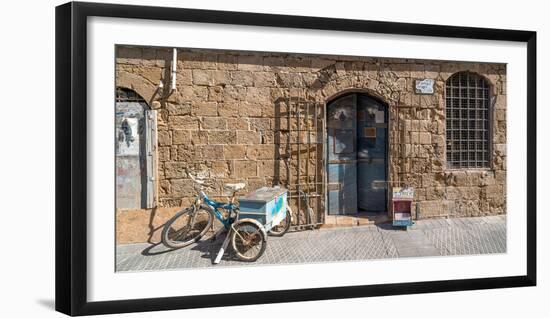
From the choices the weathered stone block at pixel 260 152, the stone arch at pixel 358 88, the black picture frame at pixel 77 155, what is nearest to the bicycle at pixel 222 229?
the weathered stone block at pixel 260 152

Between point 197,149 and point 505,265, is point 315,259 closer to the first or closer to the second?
point 197,149

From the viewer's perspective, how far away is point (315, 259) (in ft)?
17.6

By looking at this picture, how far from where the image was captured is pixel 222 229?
554 cm

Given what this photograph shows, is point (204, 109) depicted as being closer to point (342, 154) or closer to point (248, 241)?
point (248, 241)

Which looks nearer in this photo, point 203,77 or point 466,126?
point 203,77

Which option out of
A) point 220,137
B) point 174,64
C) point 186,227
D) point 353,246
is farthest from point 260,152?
point 353,246

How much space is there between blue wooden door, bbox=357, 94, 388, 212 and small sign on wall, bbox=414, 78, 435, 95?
54 cm

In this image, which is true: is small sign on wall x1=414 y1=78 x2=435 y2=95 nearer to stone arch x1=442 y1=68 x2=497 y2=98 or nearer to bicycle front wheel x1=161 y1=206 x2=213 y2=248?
stone arch x1=442 y1=68 x2=497 y2=98

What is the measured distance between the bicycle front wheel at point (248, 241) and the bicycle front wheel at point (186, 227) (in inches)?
14.6

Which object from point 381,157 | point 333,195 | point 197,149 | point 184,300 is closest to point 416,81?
point 381,157

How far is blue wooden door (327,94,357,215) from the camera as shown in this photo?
6.37 m

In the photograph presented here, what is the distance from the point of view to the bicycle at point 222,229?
5324 millimetres

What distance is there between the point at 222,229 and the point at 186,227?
1.36 ft

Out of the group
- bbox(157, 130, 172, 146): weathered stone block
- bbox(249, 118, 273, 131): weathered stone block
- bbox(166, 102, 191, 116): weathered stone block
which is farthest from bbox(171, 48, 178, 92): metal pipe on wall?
bbox(249, 118, 273, 131): weathered stone block
